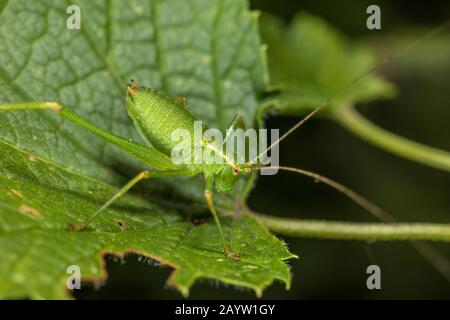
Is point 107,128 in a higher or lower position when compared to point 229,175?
higher

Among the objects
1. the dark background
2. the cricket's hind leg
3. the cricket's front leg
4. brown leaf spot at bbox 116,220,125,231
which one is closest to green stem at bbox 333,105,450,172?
the dark background

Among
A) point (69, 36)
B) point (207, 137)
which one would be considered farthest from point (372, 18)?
point (69, 36)

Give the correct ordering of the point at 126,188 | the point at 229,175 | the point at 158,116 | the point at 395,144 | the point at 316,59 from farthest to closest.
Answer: the point at 316,59, the point at 395,144, the point at 229,175, the point at 158,116, the point at 126,188

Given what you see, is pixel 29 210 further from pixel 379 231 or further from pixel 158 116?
pixel 379 231

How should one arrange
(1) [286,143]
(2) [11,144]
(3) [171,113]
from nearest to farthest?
(2) [11,144]
(3) [171,113]
(1) [286,143]

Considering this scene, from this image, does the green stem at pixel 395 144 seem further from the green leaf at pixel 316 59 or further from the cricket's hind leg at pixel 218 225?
the cricket's hind leg at pixel 218 225

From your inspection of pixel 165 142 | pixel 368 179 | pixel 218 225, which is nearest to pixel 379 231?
pixel 218 225

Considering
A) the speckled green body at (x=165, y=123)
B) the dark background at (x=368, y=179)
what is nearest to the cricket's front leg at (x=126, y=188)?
the speckled green body at (x=165, y=123)

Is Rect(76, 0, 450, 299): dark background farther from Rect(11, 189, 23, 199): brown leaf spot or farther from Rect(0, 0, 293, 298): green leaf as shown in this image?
Rect(11, 189, 23, 199): brown leaf spot

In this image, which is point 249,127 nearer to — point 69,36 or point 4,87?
point 69,36
